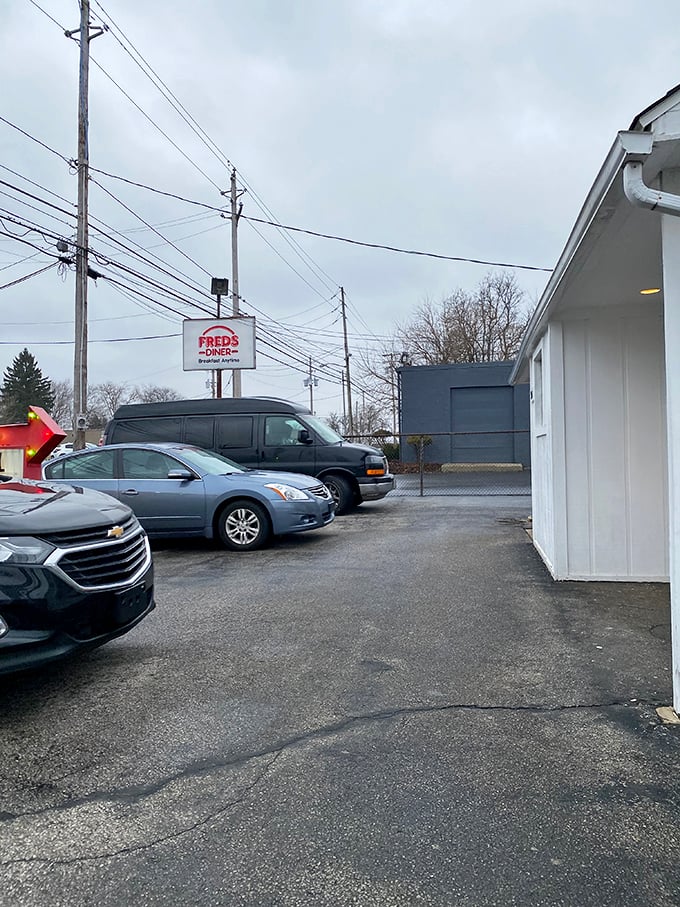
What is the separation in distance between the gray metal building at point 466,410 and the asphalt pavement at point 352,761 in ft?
72.7

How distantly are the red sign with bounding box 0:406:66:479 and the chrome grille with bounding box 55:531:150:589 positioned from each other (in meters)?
3.67

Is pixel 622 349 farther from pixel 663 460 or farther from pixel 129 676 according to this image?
pixel 129 676

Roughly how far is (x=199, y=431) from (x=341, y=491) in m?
2.95

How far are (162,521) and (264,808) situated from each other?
6597 mm

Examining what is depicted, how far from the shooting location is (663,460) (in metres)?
6.48

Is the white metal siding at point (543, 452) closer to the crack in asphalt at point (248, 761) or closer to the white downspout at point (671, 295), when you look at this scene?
the white downspout at point (671, 295)

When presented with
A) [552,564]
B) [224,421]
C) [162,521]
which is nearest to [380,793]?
[552,564]

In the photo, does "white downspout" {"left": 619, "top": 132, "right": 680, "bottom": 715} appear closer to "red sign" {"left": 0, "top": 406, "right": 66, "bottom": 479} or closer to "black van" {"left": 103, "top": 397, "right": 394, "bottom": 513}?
"red sign" {"left": 0, "top": 406, "right": 66, "bottom": 479}

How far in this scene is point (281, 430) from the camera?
44.2 feet

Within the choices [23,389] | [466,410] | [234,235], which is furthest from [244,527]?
[23,389]

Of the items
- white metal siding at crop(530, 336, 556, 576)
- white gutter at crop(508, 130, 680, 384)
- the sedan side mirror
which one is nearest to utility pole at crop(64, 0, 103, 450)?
the sedan side mirror

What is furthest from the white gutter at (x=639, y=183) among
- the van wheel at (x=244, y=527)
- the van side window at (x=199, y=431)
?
the van side window at (x=199, y=431)

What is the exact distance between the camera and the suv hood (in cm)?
370

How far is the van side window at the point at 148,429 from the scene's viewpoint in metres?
13.6
